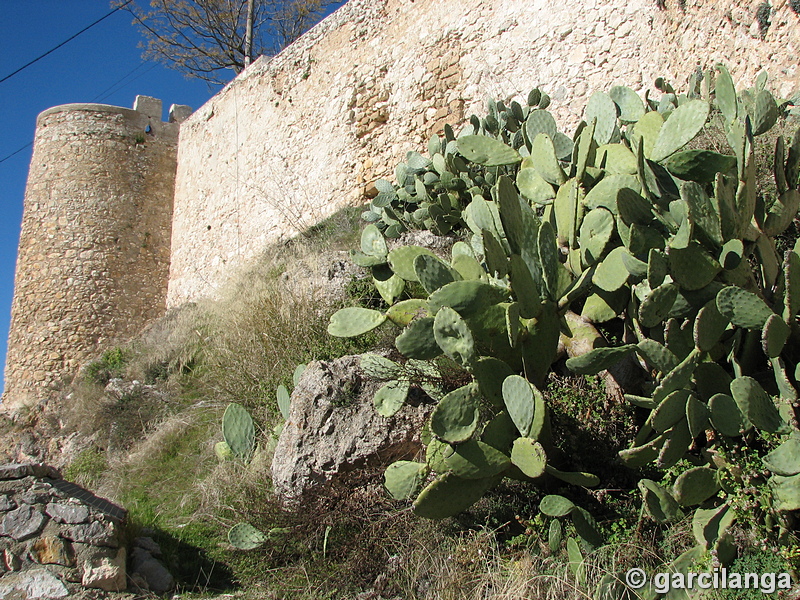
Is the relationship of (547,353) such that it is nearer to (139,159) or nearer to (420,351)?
(420,351)

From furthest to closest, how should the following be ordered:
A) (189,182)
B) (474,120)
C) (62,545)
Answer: (189,182)
(474,120)
(62,545)

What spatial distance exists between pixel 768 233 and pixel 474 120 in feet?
9.29

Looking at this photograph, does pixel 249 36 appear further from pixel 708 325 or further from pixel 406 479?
pixel 708 325

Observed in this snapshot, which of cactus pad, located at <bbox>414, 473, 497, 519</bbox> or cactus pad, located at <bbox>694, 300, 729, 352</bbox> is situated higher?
cactus pad, located at <bbox>694, 300, 729, 352</bbox>

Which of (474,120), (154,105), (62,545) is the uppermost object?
(154,105)

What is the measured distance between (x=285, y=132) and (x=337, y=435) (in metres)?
7.13

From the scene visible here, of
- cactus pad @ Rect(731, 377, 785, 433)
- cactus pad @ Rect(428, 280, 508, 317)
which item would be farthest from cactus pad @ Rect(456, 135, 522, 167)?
cactus pad @ Rect(731, 377, 785, 433)

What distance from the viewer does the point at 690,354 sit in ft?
6.72

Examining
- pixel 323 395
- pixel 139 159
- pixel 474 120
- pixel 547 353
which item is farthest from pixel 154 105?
pixel 547 353

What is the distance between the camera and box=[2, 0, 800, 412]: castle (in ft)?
17.6

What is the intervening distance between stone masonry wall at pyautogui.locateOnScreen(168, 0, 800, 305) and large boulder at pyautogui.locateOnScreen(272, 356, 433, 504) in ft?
10.6

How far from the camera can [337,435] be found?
2992 millimetres

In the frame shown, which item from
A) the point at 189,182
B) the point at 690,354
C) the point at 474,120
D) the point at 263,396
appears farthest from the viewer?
the point at 189,182

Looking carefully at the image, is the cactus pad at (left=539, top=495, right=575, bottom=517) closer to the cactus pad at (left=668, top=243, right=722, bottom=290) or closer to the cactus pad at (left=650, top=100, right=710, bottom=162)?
the cactus pad at (left=668, top=243, right=722, bottom=290)
